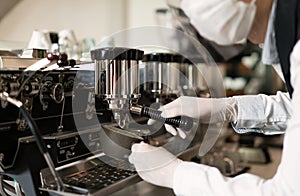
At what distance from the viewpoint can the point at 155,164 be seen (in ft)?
1.72

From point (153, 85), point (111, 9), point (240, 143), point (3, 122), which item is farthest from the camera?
point (240, 143)

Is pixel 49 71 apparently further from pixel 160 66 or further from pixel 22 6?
pixel 22 6

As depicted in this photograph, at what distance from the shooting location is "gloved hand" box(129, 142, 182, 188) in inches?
20.1

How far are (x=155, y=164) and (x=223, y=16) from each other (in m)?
0.24

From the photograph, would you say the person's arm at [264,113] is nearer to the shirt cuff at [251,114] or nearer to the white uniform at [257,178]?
the shirt cuff at [251,114]

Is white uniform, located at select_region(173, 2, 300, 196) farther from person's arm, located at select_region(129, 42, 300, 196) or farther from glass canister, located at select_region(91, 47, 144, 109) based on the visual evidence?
glass canister, located at select_region(91, 47, 144, 109)

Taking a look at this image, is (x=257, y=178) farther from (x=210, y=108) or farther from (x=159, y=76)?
(x=159, y=76)

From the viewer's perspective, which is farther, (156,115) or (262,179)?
(156,115)

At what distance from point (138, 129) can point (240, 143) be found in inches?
61.5

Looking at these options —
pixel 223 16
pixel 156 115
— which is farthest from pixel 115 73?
pixel 223 16

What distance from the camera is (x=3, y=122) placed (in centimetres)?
50

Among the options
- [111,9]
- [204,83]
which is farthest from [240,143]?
[111,9]

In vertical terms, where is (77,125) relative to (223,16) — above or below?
below

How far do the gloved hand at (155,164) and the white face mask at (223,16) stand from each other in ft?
0.66
